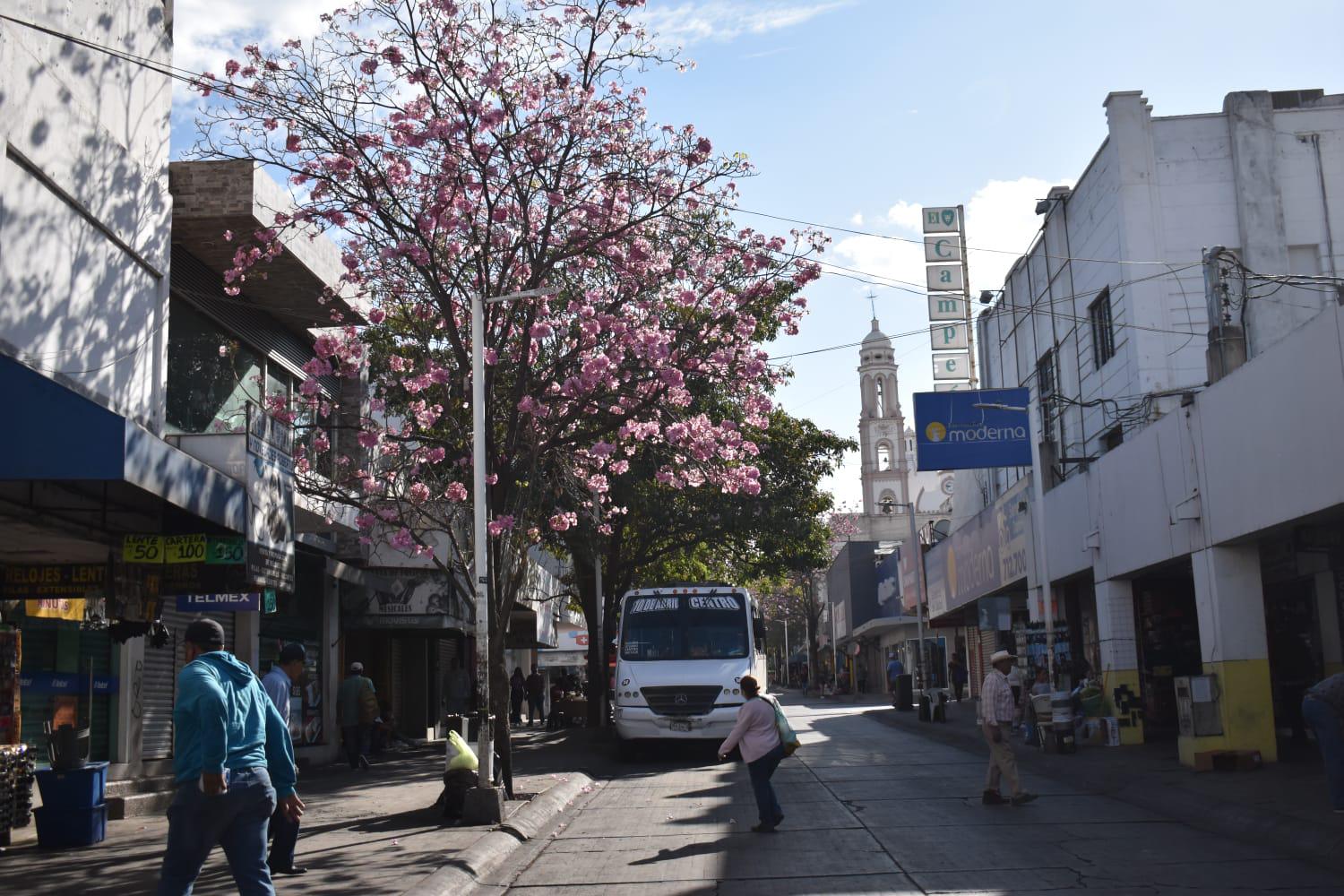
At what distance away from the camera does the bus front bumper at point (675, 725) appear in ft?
71.3

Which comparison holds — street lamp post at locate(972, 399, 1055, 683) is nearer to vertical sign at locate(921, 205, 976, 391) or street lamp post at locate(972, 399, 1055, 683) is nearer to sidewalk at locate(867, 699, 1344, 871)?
sidewalk at locate(867, 699, 1344, 871)

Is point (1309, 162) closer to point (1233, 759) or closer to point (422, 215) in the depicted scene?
point (1233, 759)

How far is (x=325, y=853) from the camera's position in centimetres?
1139

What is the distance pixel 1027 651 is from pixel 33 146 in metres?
27.6

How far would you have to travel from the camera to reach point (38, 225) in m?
12.6

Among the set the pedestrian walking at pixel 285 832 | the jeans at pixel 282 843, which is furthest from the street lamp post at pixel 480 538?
the jeans at pixel 282 843

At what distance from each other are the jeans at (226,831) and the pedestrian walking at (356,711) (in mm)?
14654

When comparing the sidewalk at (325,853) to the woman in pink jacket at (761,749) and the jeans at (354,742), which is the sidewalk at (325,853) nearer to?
the woman in pink jacket at (761,749)

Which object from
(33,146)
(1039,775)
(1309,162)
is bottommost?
(1039,775)

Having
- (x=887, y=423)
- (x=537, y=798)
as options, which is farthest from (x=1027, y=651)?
(x=887, y=423)

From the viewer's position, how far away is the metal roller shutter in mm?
17109

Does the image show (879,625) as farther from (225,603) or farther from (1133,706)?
(225,603)

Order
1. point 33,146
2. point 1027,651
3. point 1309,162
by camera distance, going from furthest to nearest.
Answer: point 1027,651, point 1309,162, point 33,146

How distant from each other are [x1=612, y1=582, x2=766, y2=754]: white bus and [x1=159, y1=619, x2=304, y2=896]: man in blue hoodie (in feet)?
48.6
